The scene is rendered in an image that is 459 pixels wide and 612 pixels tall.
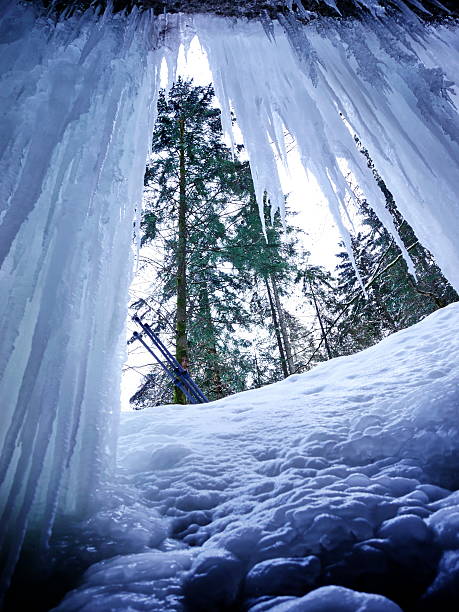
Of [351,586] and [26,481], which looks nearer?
[351,586]

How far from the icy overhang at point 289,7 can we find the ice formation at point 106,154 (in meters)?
0.06

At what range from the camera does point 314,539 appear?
119 cm

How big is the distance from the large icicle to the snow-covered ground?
105 centimetres

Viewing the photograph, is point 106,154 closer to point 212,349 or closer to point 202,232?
point 202,232

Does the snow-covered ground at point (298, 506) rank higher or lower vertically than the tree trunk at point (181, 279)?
lower

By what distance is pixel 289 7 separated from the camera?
2381 millimetres

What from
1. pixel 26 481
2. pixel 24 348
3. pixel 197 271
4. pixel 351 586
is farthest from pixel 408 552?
pixel 197 271

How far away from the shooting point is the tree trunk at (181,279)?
240 inches

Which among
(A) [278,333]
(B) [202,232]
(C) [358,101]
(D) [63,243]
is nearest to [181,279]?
(B) [202,232]

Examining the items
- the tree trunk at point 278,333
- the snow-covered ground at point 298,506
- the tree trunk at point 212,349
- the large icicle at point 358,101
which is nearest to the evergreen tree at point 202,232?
the tree trunk at point 212,349

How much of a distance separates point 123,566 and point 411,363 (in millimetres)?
2274

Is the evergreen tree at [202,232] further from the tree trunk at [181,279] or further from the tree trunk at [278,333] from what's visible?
the tree trunk at [278,333]

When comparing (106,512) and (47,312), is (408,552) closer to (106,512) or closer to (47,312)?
(106,512)

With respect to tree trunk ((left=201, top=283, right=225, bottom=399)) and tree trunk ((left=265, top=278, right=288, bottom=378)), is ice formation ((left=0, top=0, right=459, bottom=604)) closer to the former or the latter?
tree trunk ((left=201, top=283, right=225, bottom=399))
